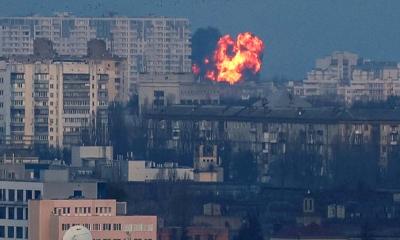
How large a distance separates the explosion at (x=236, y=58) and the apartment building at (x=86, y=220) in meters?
56.0

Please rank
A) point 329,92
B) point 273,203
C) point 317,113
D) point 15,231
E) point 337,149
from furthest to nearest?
point 329,92 → point 317,113 → point 337,149 → point 273,203 → point 15,231

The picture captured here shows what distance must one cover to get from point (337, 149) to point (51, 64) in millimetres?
12380

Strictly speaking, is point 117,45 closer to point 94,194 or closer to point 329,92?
point 329,92

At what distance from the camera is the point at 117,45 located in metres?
121

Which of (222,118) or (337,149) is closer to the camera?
(337,149)

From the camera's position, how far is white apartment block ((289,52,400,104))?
341 feet

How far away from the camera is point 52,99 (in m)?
82.8

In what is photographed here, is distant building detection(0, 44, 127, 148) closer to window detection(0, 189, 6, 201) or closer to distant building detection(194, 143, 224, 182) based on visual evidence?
distant building detection(194, 143, 224, 182)

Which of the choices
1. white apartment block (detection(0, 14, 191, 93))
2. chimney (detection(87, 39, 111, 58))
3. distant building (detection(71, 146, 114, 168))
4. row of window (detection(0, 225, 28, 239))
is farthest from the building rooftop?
row of window (detection(0, 225, 28, 239))

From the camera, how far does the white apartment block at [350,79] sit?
341ft

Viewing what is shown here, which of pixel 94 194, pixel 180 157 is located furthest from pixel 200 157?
pixel 94 194

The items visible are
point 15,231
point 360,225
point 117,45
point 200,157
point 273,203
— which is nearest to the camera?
point 15,231

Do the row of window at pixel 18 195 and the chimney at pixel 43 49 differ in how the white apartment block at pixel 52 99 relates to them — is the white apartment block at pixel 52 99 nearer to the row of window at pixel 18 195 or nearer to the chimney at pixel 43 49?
the chimney at pixel 43 49

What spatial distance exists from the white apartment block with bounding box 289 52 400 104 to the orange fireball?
2349mm
